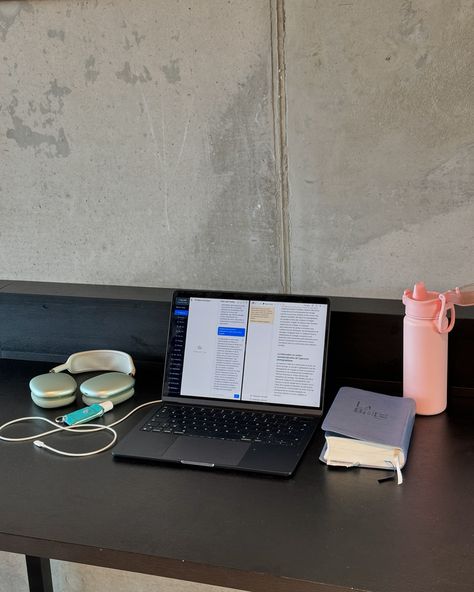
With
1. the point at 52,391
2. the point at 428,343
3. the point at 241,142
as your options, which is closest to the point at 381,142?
the point at 241,142

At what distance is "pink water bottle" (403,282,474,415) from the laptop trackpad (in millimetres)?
328

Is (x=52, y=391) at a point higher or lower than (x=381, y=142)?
lower

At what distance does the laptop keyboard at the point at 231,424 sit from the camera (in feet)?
4.11

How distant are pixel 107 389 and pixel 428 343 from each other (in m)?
0.61

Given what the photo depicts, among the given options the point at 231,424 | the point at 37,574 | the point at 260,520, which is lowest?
the point at 37,574

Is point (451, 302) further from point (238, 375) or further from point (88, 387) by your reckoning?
point (88, 387)

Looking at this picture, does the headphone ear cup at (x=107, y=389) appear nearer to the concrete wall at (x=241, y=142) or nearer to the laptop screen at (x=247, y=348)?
the laptop screen at (x=247, y=348)

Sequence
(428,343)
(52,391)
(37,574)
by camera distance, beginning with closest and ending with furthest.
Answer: (428,343)
(52,391)
(37,574)

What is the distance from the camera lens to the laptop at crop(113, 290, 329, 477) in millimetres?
1263

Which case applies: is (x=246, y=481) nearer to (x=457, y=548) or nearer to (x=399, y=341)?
(x=457, y=548)

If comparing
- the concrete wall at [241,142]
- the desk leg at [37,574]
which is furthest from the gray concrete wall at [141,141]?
the desk leg at [37,574]

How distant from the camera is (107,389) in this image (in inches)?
56.0

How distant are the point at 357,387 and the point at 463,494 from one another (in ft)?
1.35

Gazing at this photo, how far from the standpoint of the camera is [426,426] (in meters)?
1.28
